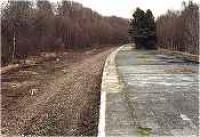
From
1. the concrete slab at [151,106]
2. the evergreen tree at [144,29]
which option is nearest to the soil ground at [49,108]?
the concrete slab at [151,106]

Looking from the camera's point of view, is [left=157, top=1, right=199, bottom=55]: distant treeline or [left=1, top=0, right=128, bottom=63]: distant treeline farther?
[left=157, top=1, right=199, bottom=55]: distant treeline

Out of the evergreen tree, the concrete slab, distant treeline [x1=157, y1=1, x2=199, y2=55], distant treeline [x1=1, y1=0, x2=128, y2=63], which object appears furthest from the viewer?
the evergreen tree

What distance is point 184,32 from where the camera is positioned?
59.6 meters

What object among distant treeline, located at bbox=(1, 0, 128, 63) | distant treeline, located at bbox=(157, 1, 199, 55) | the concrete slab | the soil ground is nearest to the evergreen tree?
distant treeline, located at bbox=(157, 1, 199, 55)

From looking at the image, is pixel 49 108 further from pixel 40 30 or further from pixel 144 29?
pixel 144 29

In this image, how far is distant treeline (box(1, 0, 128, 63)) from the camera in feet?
117

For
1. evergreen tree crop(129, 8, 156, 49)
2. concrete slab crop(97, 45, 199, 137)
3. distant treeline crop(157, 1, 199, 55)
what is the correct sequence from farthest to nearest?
evergreen tree crop(129, 8, 156, 49)
distant treeline crop(157, 1, 199, 55)
concrete slab crop(97, 45, 199, 137)

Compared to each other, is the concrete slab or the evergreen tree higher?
the evergreen tree

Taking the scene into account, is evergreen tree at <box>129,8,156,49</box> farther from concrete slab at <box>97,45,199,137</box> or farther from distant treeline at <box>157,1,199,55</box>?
concrete slab at <box>97,45,199,137</box>

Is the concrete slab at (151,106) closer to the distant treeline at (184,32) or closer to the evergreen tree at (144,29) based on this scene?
the distant treeline at (184,32)

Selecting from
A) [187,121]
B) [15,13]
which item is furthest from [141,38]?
[187,121]

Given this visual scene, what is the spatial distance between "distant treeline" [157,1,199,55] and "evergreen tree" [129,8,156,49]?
200 inches

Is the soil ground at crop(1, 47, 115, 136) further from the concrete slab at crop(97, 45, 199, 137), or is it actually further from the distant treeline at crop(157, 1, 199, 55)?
the distant treeline at crop(157, 1, 199, 55)

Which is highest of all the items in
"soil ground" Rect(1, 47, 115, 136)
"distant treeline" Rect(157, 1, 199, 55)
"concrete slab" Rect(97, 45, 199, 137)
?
"distant treeline" Rect(157, 1, 199, 55)
